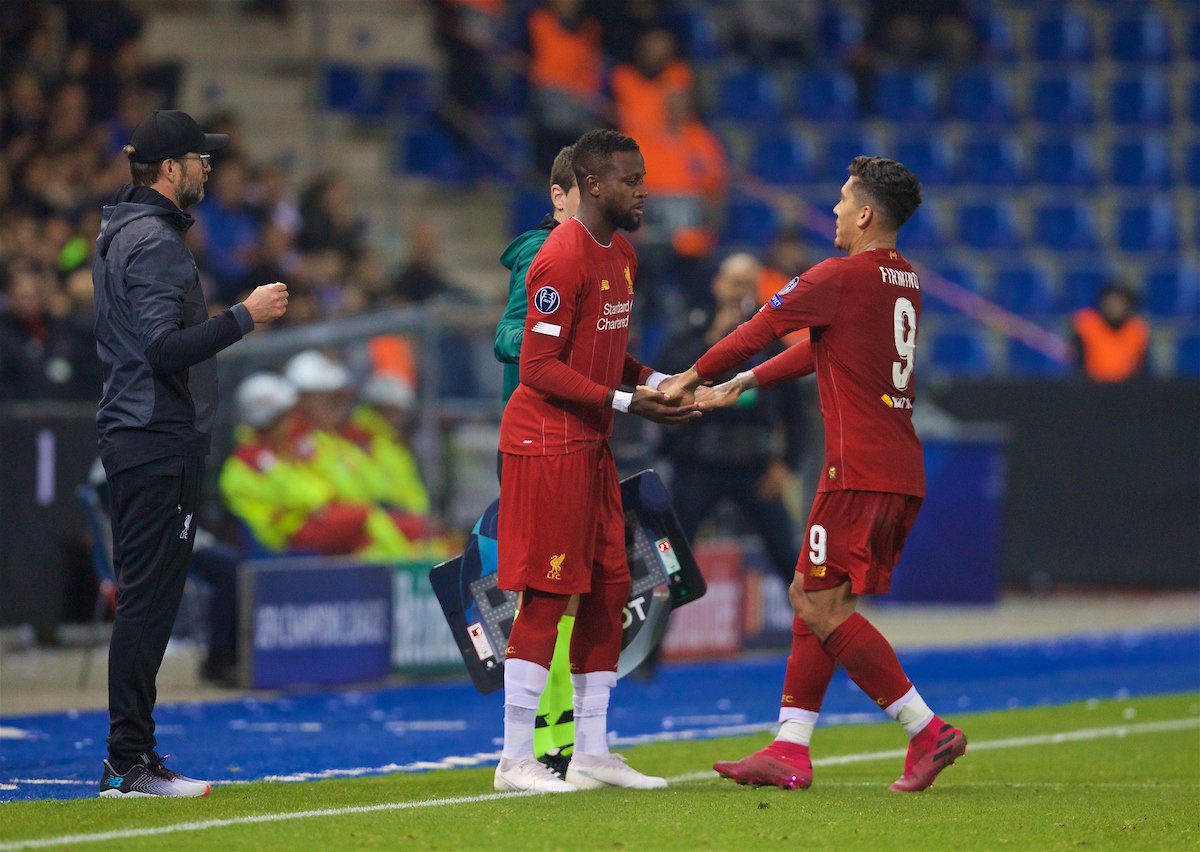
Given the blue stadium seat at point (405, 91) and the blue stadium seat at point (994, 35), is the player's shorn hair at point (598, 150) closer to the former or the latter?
the blue stadium seat at point (405, 91)

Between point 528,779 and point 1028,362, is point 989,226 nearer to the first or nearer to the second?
point 1028,362

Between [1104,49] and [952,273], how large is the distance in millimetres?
3673

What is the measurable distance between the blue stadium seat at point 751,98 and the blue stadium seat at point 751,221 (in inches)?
57.9

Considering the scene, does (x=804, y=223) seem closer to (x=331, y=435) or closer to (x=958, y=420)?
(x=958, y=420)

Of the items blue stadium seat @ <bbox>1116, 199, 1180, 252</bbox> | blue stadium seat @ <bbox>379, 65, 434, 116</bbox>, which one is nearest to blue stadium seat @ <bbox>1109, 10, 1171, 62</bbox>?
blue stadium seat @ <bbox>1116, 199, 1180, 252</bbox>

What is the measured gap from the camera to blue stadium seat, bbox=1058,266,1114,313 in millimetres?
18938

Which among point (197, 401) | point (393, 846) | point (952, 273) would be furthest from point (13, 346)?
point (952, 273)

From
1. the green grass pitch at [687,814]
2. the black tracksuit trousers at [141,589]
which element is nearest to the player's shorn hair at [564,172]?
the black tracksuit trousers at [141,589]

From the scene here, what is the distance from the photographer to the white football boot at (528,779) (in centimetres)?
598

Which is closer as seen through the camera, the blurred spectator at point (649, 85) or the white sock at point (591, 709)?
the white sock at point (591, 709)

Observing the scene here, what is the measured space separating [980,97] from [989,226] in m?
1.66

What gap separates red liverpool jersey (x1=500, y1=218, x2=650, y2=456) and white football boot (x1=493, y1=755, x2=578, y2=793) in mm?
1089

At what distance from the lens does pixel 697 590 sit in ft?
22.4

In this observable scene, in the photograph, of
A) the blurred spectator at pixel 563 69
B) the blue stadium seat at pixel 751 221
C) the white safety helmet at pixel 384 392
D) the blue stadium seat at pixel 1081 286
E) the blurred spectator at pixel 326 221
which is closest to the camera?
the white safety helmet at pixel 384 392
